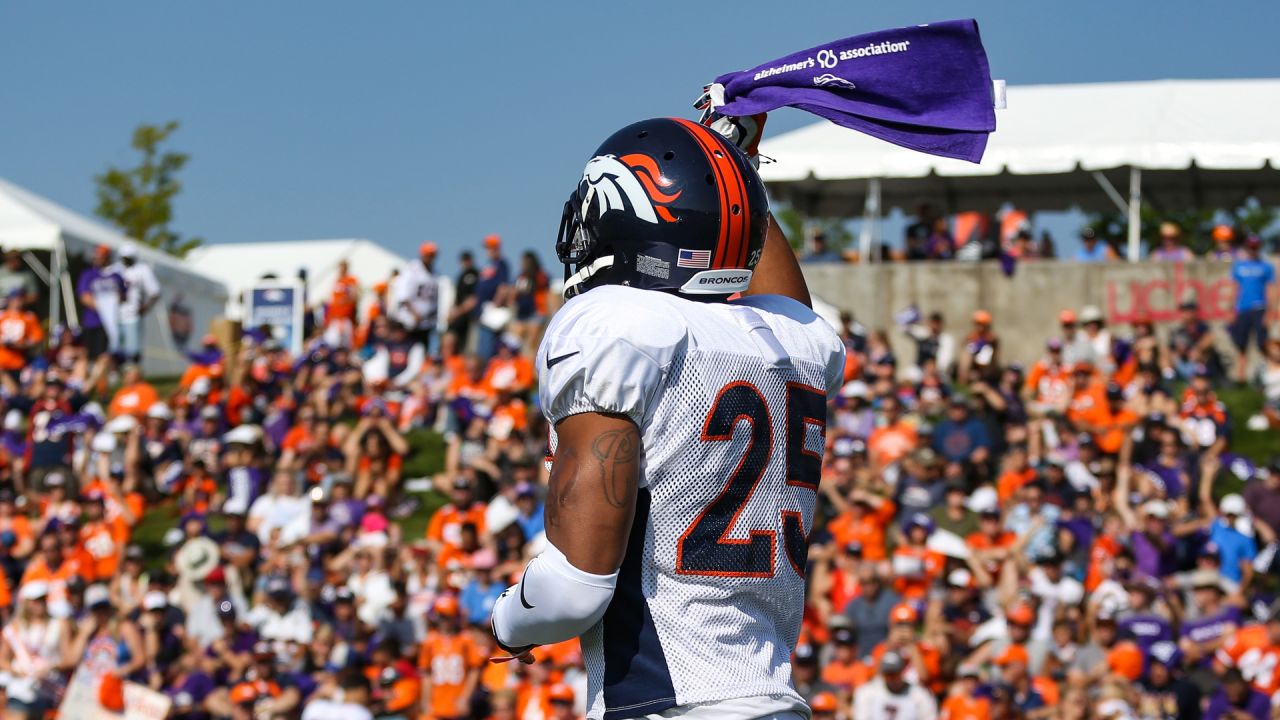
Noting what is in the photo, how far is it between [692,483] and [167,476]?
14.0 meters

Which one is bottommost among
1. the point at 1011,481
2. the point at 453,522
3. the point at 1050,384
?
the point at 453,522

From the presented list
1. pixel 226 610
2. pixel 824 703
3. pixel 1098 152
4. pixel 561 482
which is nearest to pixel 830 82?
pixel 561 482

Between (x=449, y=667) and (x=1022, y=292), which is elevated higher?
(x=1022, y=292)

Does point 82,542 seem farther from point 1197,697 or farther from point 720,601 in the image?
point 720,601

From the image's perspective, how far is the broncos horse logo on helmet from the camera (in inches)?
107

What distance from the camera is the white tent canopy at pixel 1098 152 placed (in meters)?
19.0

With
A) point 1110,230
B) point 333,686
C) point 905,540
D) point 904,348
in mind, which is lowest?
point 333,686

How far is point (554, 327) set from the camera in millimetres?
2629

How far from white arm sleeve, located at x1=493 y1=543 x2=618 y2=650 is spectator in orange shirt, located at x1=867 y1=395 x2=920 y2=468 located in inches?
410

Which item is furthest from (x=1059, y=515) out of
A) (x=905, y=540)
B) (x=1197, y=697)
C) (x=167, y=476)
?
(x=167, y=476)

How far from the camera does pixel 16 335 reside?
1795cm

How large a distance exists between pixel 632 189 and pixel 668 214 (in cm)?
8

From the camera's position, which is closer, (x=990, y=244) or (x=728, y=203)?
(x=728, y=203)

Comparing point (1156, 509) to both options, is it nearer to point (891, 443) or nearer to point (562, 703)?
point (891, 443)
